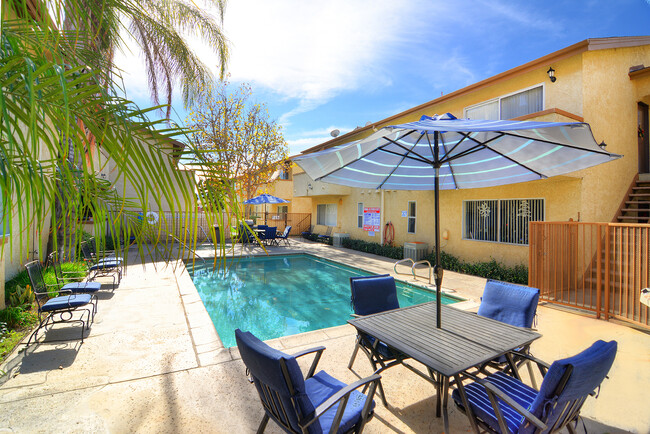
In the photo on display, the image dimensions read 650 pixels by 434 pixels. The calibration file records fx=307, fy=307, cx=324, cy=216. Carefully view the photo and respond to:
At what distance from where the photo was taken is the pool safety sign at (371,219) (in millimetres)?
16047

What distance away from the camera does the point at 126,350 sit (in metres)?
4.46

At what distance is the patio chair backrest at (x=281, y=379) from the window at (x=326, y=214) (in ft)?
59.7

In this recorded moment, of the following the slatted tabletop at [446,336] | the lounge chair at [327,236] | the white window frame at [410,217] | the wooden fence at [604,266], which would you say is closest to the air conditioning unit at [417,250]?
the white window frame at [410,217]

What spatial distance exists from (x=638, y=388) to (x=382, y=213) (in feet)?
40.3

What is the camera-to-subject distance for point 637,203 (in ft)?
29.0

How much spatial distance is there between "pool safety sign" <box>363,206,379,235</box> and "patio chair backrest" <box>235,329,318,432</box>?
1406 cm

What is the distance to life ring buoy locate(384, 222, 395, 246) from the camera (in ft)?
48.8

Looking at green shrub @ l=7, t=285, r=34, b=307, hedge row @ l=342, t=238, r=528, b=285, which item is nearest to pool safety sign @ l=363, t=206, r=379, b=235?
→ hedge row @ l=342, t=238, r=528, b=285

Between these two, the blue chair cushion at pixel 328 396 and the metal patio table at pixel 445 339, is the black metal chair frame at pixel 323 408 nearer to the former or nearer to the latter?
the blue chair cushion at pixel 328 396

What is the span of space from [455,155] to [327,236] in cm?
1591

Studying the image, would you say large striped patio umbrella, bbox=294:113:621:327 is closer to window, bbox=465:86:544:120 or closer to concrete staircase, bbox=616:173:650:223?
window, bbox=465:86:544:120

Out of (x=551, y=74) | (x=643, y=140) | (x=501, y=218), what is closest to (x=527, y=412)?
(x=501, y=218)

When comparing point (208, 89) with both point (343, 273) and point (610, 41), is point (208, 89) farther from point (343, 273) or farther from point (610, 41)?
point (610, 41)

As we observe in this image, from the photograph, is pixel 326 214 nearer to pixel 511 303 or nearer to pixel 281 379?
pixel 511 303
